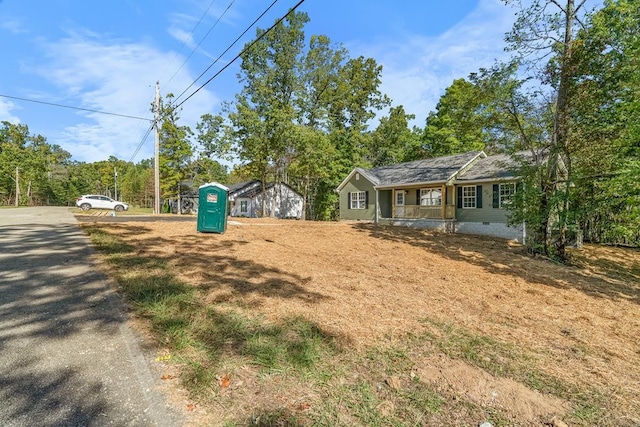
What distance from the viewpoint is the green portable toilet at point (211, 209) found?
10367 mm

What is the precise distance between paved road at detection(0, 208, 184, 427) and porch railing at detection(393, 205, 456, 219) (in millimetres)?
16378

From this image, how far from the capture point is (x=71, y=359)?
2801mm

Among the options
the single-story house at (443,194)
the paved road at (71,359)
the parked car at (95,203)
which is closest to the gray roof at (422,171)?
the single-story house at (443,194)

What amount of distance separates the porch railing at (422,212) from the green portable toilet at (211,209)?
39.9ft

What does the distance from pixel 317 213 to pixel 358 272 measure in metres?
29.1

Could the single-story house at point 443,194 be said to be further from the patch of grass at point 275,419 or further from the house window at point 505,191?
the patch of grass at point 275,419

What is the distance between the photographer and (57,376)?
2.56m

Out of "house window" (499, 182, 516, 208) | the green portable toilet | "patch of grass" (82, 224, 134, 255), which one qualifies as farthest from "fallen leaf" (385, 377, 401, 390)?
"house window" (499, 182, 516, 208)

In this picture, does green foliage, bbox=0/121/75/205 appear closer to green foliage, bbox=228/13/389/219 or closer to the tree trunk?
green foliage, bbox=228/13/389/219

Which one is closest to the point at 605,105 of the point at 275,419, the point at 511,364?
the point at 511,364

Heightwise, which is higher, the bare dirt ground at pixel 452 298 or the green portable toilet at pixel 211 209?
the green portable toilet at pixel 211 209

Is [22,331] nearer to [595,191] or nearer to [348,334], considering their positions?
[348,334]

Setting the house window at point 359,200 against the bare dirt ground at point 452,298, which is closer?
the bare dirt ground at point 452,298

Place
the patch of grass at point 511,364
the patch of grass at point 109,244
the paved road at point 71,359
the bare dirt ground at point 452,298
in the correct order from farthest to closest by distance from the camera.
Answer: the patch of grass at point 109,244 < the bare dirt ground at point 452,298 < the patch of grass at point 511,364 < the paved road at point 71,359
